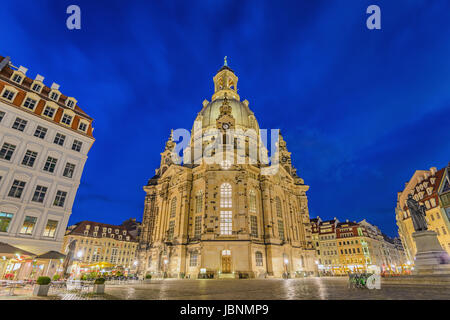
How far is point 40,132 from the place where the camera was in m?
25.3

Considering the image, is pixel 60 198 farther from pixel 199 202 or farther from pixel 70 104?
pixel 199 202

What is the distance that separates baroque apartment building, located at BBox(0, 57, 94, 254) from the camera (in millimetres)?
21766

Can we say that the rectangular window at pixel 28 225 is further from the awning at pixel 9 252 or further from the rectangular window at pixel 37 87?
the rectangular window at pixel 37 87

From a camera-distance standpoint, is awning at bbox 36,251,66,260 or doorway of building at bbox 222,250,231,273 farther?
doorway of building at bbox 222,250,231,273

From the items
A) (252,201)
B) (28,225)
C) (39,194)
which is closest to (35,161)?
(39,194)

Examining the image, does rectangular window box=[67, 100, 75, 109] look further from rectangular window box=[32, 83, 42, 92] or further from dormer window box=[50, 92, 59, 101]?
rectangular window box=[32, 83, 42, 92]

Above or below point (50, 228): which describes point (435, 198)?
above

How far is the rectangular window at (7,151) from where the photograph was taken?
2236cm

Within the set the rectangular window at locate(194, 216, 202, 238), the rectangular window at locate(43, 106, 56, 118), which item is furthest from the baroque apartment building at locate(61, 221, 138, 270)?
the rectangular window at locate(43, 106, 56, 118)

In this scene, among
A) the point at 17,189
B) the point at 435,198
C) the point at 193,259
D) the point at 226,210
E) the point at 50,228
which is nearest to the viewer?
the point at 17,189

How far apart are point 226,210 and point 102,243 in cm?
5446

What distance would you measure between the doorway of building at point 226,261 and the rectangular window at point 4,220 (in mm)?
26307

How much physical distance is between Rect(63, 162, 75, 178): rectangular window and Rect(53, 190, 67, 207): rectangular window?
2016mm
